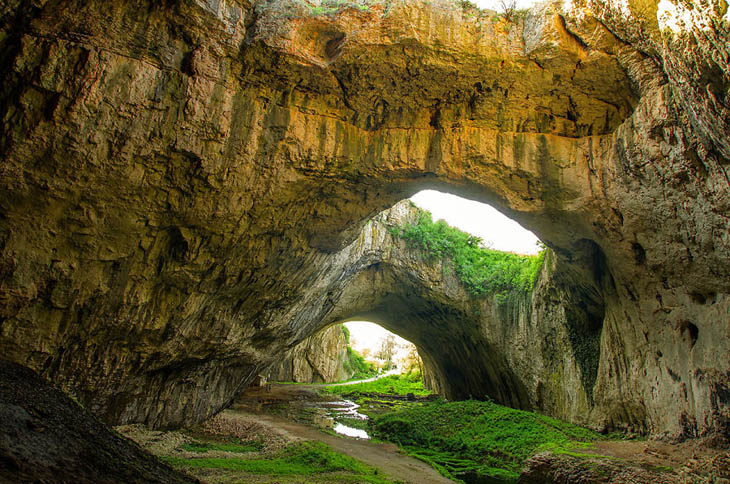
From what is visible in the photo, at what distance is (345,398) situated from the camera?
71.9 feet

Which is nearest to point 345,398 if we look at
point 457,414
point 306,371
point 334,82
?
point 306,371

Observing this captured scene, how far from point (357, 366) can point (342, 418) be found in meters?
25.2

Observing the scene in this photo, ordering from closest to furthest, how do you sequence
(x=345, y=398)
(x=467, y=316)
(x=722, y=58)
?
(x=722, y=58)
(x=467, y=316)
(x=345, y=398)

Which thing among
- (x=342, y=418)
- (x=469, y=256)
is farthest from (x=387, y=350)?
(x=469, y=256)

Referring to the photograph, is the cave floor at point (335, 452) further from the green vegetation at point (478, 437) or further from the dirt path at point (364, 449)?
the green vegetation at point (478, 437)

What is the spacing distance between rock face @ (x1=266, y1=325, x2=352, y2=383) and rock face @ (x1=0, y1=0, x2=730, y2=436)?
64.2 feet

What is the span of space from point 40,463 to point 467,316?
13.9 m

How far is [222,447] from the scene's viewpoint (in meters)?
8.41

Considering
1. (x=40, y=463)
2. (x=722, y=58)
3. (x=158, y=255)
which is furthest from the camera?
(x=158, y=255)

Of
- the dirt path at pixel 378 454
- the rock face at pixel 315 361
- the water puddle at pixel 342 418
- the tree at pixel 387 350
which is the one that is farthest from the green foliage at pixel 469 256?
the tree at pixel 387 350

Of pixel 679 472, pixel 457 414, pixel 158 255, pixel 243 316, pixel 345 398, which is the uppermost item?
pixel 158 255

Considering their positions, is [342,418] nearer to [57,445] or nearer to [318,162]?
[318,162]

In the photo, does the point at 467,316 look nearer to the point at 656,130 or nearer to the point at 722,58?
the point at 656,130

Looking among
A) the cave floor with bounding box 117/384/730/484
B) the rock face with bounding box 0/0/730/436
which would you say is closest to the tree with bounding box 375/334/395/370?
the cave floor with bounding box 117/384/730/484
